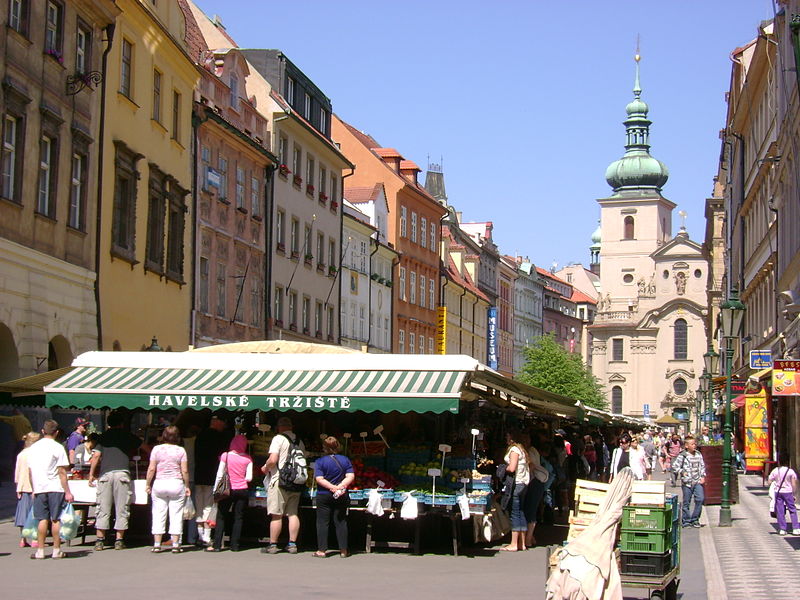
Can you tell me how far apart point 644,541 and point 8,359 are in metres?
14.8

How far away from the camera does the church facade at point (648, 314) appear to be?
128m

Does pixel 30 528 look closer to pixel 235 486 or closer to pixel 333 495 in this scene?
pixel 235 486

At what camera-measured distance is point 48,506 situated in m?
15.4

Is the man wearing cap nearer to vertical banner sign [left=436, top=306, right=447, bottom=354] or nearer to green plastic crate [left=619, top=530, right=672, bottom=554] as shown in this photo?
green plastic crate [left=619, top=530, right=672, bottom=554]

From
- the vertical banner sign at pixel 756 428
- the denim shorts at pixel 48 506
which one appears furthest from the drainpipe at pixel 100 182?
the vertical banner sign at pixel 756 428

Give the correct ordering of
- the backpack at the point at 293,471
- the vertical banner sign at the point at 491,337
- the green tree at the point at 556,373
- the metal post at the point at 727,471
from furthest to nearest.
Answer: the vertical banner sign at the point at 491,337, the green tree at the point at 556,373, the metal post at the point at 727,471, the backpack at the point at 293,471

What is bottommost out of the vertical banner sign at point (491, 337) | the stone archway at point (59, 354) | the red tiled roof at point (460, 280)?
the stone archway at point (59, 354)

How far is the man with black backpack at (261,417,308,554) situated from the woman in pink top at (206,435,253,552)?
264mm

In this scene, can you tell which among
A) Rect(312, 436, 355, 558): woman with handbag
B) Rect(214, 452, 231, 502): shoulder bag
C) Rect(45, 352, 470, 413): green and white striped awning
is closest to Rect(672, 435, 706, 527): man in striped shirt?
Rect(45, 352, 470, 413): green and white striped awning

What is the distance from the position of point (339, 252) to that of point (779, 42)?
20705 mm

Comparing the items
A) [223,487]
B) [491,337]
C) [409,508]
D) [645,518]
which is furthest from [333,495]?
[491,337]

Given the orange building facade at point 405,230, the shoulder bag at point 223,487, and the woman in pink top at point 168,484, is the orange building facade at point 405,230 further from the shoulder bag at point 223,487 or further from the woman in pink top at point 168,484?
the woman in pink top at point 168,484

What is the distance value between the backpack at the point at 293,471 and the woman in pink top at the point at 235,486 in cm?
42

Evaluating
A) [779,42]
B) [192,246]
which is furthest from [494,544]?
[779,42]
